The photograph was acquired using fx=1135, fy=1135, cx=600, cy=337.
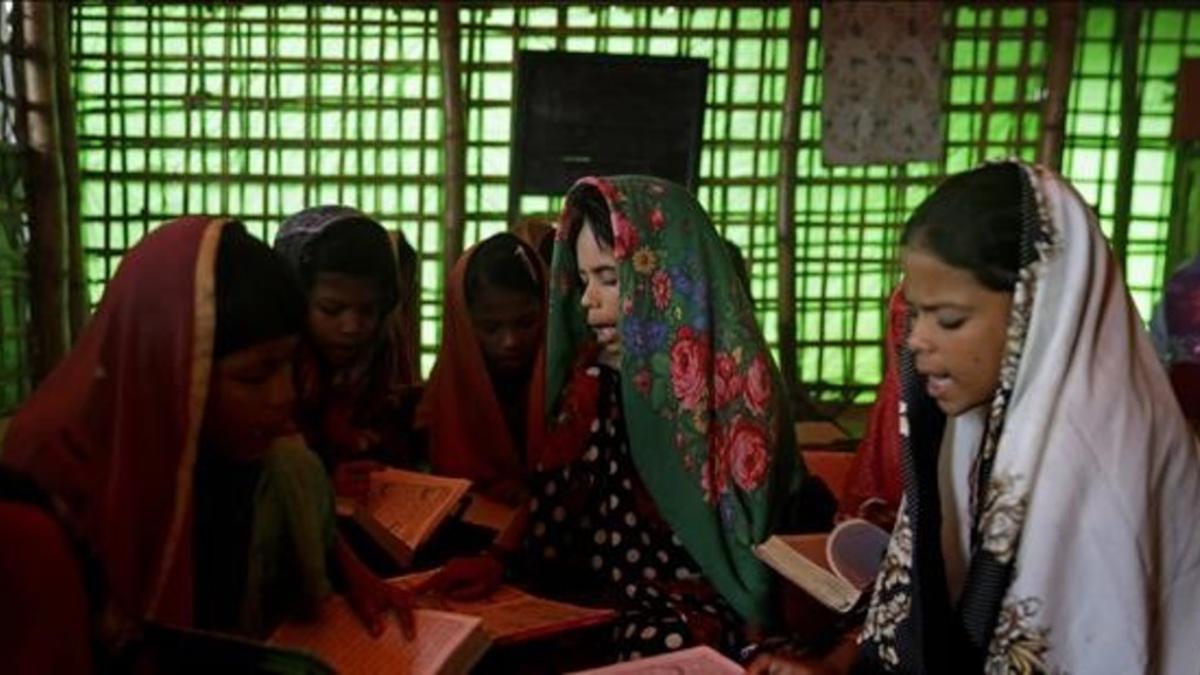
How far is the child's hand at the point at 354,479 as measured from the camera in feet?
6.63

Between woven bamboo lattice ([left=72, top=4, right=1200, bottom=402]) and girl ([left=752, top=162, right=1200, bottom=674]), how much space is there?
325 cm

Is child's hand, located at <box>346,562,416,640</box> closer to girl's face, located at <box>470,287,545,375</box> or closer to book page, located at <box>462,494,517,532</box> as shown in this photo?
book page, located at <box>462,494,517,532</box>

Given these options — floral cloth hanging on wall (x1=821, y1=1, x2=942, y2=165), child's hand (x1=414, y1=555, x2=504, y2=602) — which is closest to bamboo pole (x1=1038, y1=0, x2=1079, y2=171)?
floral cloth hanging on wall (x1=821, y1=1, x2=942, y2=165)

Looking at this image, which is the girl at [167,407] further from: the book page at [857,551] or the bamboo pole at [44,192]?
the bamboo pole at [44,192]

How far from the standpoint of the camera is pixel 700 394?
185cm

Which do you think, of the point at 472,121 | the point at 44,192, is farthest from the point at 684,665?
the point at 44,192

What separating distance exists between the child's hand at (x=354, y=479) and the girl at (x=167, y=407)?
0.56 m

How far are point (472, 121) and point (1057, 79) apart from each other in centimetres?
230

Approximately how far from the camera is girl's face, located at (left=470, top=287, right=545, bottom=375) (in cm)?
260

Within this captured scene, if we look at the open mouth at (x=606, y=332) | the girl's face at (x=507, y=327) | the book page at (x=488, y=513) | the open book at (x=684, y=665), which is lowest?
the book page at (x=488, y=513)

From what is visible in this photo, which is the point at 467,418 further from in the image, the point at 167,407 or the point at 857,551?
the point at 167,407

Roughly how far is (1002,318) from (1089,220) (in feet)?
0.45

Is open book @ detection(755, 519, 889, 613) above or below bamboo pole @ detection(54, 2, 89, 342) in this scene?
below

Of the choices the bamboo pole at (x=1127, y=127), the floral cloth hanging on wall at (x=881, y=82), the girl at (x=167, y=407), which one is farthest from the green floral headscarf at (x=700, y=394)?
the bamboo pole at (x=1127, y=127)
